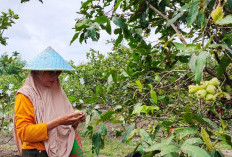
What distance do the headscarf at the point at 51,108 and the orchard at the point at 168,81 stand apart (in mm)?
420

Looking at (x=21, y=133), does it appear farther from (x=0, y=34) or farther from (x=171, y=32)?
(x=0, y=34)

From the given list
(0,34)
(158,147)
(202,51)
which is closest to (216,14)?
(202,51)

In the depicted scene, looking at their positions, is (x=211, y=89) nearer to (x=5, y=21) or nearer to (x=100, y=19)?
(x=100, y=19)

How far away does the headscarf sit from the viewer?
1.97m

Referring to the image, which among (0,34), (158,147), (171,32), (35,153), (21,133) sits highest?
(0,34)

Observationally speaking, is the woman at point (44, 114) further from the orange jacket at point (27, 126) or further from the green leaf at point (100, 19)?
the green leaf at point (100, 19)

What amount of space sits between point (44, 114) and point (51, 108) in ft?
0.34

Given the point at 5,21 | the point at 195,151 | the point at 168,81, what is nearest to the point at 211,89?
the point at 195,151

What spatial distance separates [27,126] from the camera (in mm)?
1845

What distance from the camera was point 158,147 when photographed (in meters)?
0.86

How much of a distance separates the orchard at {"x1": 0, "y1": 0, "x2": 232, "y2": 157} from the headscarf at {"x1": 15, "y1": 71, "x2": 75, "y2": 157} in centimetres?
42

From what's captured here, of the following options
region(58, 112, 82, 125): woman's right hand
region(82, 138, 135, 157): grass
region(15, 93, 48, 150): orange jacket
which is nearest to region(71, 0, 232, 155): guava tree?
region(58, 112, 82, 125): woman's right hand

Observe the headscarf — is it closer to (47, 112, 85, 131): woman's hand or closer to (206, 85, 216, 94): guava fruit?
(47, 112, 85, 131): woman's hand

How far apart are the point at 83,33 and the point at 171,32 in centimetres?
70
